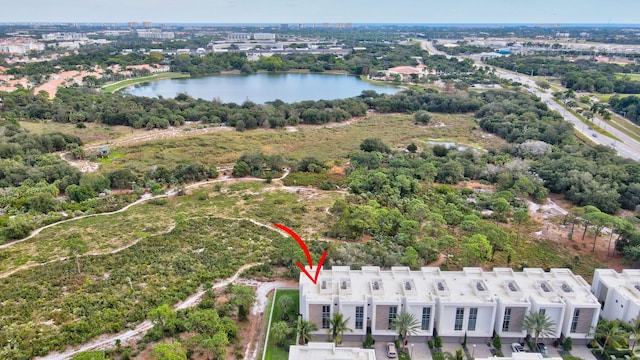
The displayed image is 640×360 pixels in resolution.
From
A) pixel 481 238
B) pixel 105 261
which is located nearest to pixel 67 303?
pixel 105 261

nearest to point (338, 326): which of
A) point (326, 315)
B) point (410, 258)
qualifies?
point (326, 315)

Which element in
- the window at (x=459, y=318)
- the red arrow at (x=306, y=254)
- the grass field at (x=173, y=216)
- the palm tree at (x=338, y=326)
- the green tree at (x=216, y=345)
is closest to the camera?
the green tree at (x=216, y=345)

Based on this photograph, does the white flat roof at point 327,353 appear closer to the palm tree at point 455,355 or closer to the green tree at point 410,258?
the palm tree at point 455,355

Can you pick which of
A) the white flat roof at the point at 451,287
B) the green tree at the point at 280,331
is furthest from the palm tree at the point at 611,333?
the green tree at the point at 280,331

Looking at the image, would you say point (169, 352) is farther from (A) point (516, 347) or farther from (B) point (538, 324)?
(B) point (538, 324)

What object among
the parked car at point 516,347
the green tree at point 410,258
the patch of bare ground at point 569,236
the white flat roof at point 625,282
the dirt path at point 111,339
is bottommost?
the parked car at point 516,347

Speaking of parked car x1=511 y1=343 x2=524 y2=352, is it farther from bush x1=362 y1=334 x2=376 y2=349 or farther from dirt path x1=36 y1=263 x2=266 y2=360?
dirt path x1=36 y1=263 x2=266 y2=360
